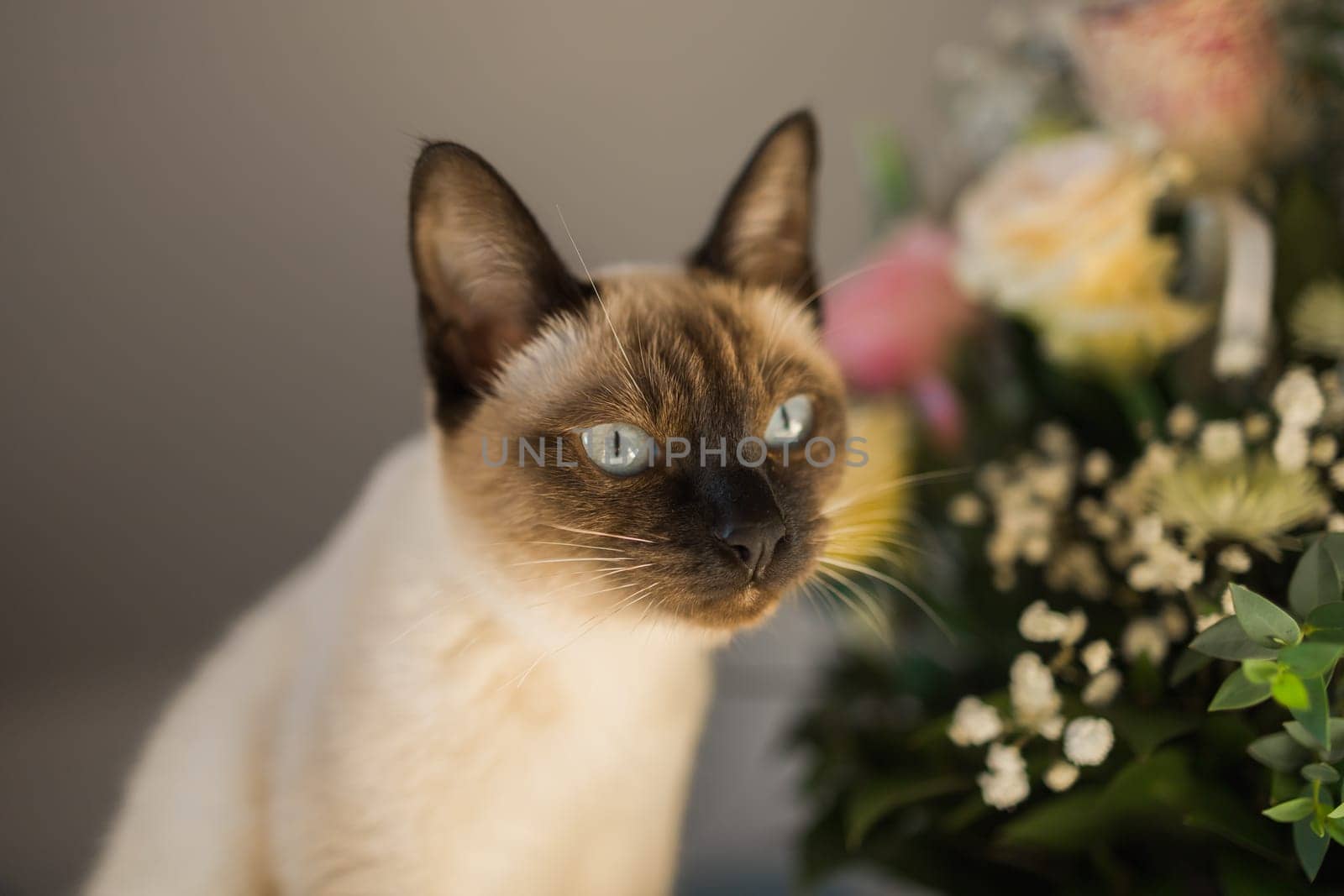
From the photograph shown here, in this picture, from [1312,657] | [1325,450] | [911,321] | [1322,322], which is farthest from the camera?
[911,321]

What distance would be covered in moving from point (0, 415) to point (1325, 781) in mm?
1093

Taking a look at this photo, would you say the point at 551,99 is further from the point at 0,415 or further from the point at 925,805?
the point at 925,805

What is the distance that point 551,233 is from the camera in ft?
2.49

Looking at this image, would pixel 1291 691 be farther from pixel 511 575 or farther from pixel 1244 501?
pixel 511 575

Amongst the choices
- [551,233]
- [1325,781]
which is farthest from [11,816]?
[1325,781]

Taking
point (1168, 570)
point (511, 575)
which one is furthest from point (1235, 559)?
point (511, 575)

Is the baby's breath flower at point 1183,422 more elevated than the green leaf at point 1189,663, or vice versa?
the baby's breath flower at point 1183,422

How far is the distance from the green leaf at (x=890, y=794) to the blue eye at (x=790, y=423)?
426mm

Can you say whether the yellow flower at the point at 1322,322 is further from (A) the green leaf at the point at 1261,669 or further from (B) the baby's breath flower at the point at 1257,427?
(A) the green leaf at the point at 1261,669

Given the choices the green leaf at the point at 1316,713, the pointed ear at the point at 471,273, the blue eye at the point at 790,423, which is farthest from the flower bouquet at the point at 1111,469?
the pointed ear at the point at 471,273

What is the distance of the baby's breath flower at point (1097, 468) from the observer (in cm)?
97

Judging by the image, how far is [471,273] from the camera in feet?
2.39

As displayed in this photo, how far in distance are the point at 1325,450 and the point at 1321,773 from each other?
32 centimetres

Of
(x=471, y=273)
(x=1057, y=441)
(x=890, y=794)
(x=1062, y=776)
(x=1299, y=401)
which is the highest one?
(x=471, y=273)
